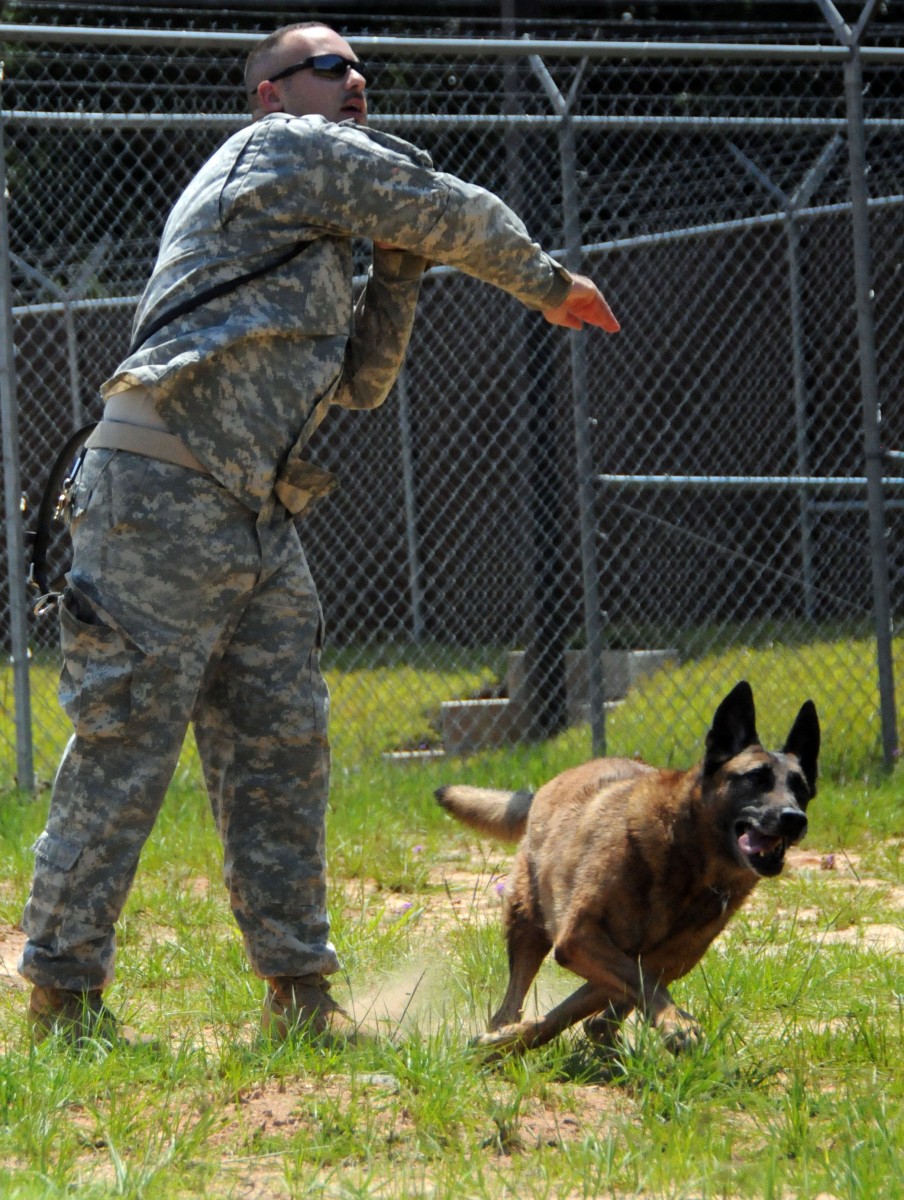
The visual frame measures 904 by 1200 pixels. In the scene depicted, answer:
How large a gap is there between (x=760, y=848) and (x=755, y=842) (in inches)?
0.8

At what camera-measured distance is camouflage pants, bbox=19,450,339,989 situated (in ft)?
9.43

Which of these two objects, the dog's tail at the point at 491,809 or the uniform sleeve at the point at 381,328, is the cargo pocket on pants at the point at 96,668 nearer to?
the uniform sleeve at the point at 381,328

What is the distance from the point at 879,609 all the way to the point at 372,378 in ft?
12.2

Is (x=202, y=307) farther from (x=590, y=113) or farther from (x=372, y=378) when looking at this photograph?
(x=590, y=113)

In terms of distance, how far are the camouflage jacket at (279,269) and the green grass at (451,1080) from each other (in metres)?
1.10

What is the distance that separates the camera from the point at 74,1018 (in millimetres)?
2973

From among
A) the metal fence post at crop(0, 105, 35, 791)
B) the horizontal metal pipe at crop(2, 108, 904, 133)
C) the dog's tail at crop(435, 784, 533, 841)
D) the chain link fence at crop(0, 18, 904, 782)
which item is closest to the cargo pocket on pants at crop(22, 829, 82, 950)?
the dog's tail at crop(435, 784, 533, 841)

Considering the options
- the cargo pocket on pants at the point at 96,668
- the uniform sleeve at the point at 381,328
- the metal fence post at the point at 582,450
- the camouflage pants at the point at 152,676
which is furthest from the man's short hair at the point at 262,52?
the metal fence post at the point at 582,450

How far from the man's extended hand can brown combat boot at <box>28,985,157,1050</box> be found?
1636 millimetres

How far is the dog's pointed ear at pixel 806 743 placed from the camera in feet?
11.5

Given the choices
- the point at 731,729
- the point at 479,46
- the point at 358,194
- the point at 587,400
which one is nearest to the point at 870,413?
the point at 587,400

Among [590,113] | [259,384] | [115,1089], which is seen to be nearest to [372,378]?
[259,384]

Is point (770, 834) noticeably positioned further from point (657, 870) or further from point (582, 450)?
point (582, 450)

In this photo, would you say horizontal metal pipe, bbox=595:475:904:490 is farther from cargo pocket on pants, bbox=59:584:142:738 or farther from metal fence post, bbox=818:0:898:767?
cargo pocket on pants, bbox=59:584:142:738
